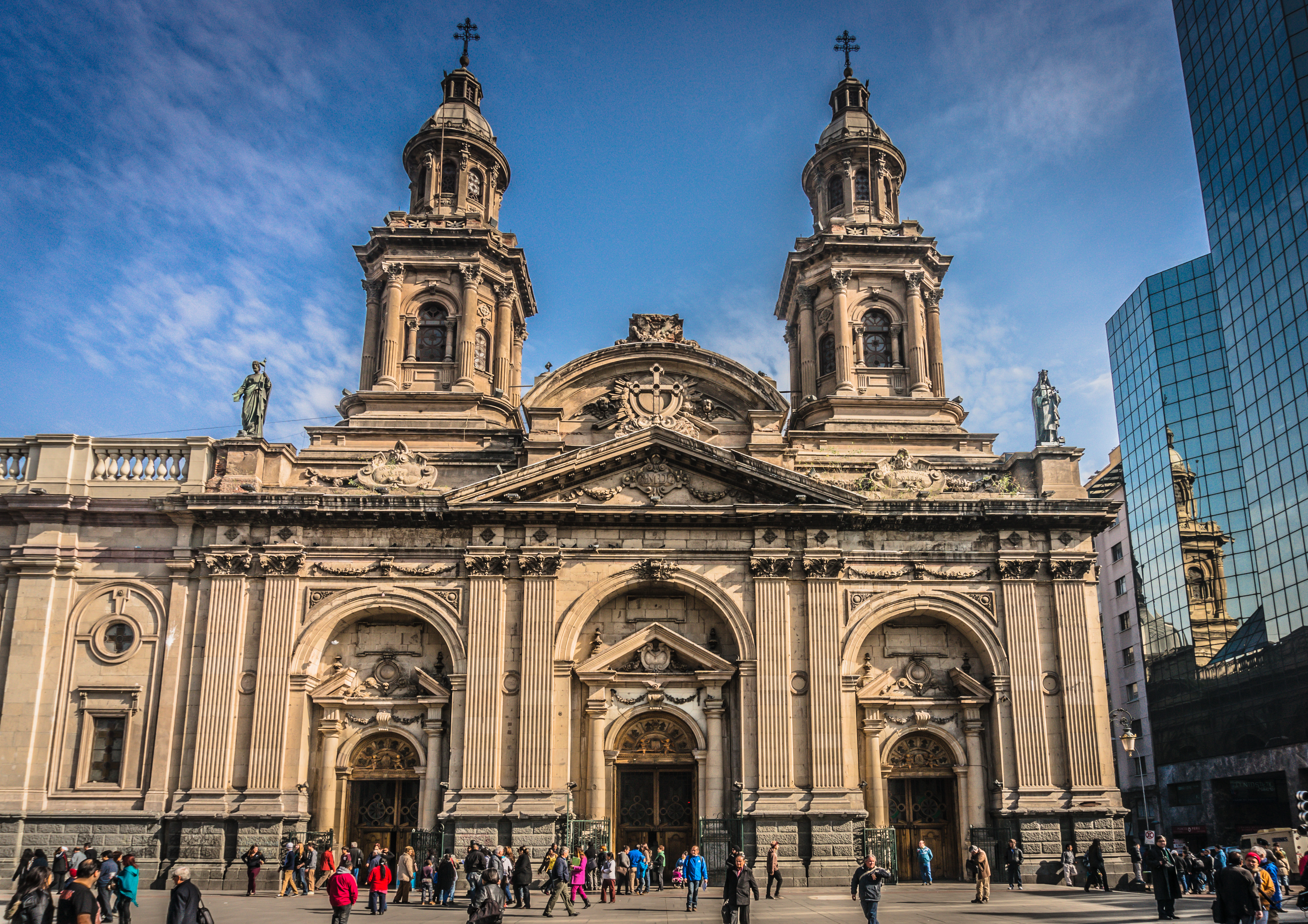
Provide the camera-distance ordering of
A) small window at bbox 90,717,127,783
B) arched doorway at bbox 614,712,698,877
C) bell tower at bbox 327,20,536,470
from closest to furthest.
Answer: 1. small window at bbox 90,717,127,783
2. arched doorway at bbox 614,712,698,877
3. bell tower at bbox 327,20,536,470

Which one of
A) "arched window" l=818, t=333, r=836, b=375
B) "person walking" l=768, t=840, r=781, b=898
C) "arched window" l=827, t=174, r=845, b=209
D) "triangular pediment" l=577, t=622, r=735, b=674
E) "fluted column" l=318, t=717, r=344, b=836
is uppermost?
"arched window" l=827, t=174, r=845, b=209

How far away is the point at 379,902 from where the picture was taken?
78.0 ft

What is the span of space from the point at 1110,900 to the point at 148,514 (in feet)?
99.3

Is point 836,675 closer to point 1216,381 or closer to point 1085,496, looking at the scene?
point 1085,496

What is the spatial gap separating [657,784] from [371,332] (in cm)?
2124

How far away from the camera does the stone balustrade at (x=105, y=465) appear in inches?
1362

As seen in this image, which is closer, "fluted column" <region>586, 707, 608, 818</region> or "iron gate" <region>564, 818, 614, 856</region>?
"iron gate" <region>564, 818, 614, 856</region>

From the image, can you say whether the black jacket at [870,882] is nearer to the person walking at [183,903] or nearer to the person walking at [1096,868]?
the person walking at [183,903]

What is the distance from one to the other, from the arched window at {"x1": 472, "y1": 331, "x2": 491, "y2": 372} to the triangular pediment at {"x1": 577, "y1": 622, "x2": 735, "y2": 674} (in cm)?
1433

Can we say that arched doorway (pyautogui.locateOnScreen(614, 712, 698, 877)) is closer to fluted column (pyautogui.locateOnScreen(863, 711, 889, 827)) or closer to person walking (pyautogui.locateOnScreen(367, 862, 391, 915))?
fluted column (pyautogui.locateOnScreen(863, 711, 889, 827))

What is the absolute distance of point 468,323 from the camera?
139 feet

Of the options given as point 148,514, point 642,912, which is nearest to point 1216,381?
point 642,912

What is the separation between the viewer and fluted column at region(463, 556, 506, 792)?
32.1 meters

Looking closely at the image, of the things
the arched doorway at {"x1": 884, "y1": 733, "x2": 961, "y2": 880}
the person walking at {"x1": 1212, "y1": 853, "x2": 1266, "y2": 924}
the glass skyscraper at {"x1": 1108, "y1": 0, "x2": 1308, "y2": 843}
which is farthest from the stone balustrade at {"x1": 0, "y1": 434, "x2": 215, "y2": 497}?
the glass skyscraper at {"x1": 1108, "y1": 0, "x2": 1308, "y2": 843}
